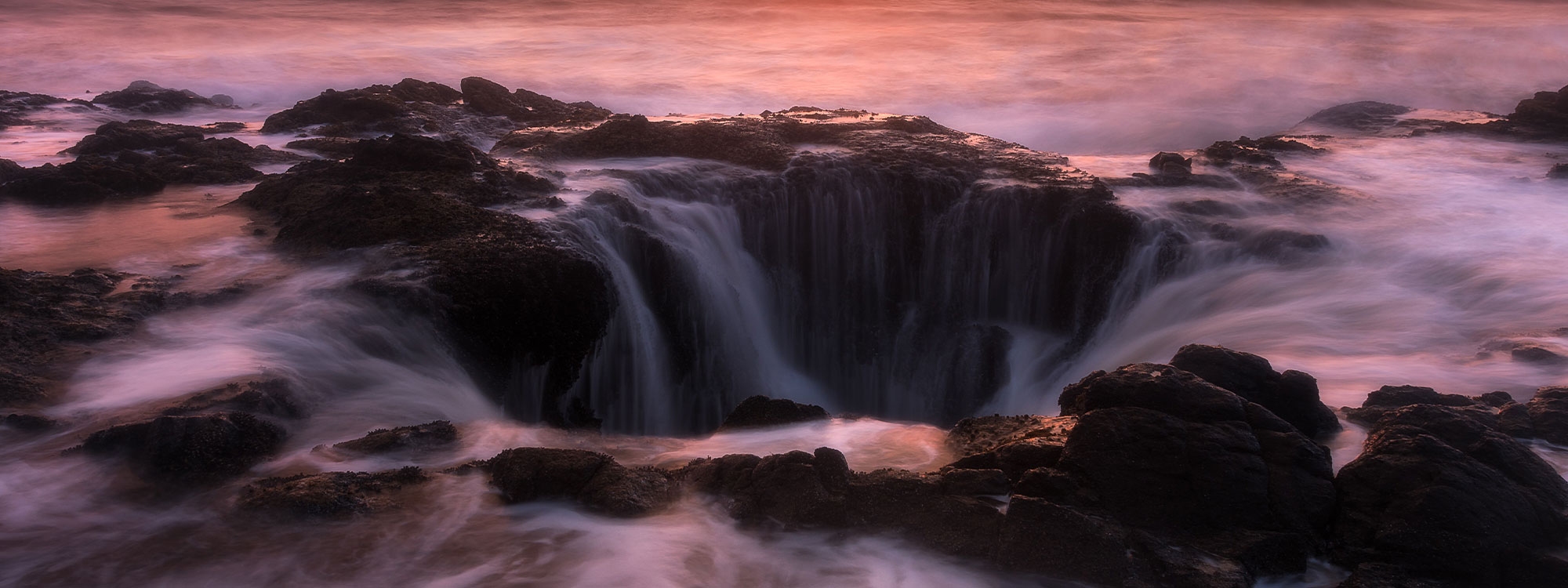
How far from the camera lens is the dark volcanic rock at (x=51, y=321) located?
5.58 meters

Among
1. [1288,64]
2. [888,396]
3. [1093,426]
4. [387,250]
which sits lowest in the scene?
[888,396]

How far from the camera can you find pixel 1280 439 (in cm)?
496

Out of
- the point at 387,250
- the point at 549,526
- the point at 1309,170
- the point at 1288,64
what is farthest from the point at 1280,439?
the point at 1288,64

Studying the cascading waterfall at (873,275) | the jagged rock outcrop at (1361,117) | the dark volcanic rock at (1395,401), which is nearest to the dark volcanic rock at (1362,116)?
the jagged rock outcrop at (1361,117)

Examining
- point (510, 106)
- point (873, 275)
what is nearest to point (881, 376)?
point (873, 275)

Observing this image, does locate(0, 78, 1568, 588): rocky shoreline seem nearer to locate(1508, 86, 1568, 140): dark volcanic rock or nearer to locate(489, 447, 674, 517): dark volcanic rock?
locate(489, 447, 674, 517): dark volcanic rock

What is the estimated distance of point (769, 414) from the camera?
7074 mm

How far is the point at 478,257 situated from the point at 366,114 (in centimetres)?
873

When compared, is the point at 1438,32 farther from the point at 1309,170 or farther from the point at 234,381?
the point at 234,381

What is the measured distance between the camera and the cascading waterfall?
33.3ft

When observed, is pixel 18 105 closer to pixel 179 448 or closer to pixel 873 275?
pixel 873 275

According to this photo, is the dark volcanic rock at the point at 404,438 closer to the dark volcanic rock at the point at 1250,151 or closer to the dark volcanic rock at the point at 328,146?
the dark volcanic rock at the point at 328,146

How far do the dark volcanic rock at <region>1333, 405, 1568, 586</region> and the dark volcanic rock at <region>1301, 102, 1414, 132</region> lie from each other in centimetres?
1532

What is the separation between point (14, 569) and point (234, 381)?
5.53 ft
